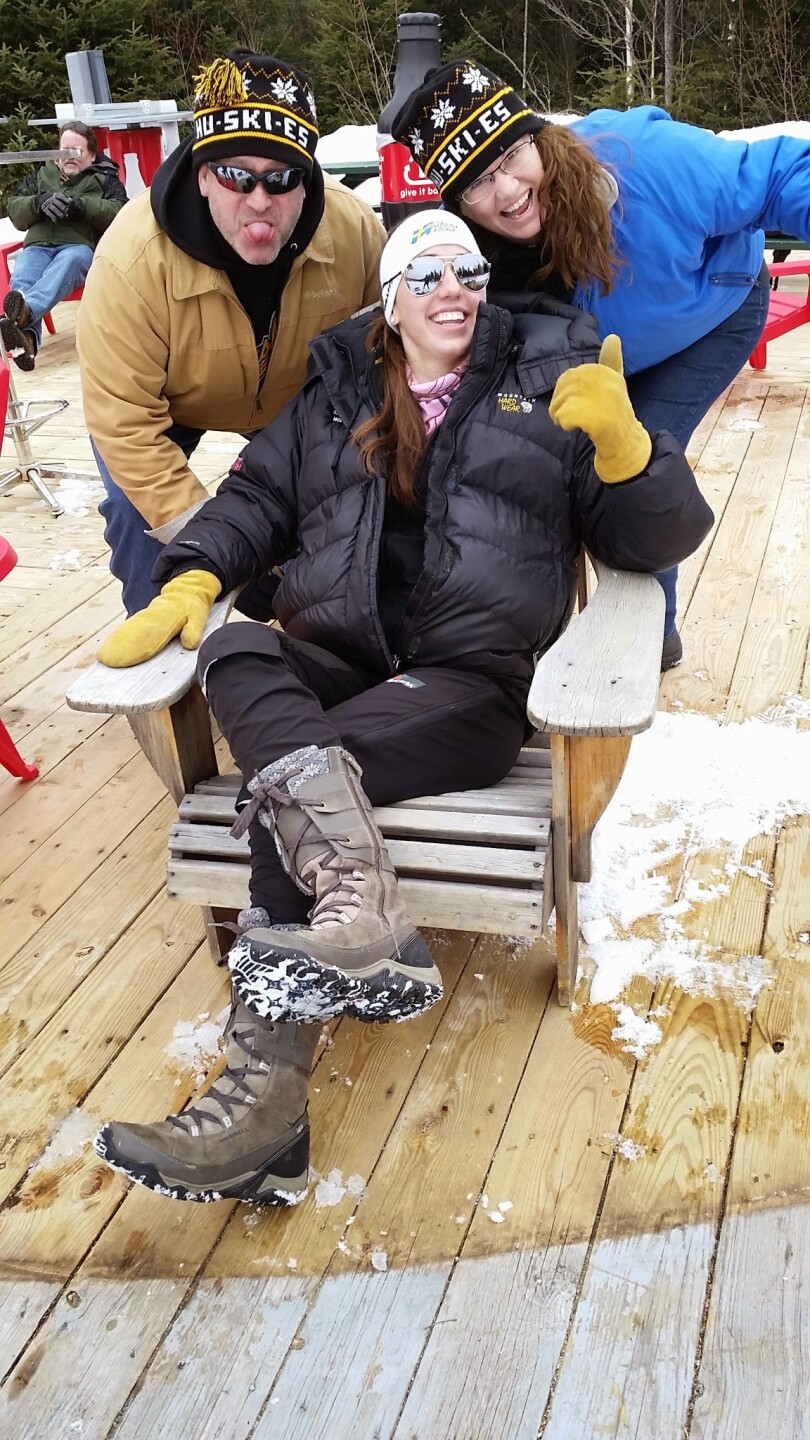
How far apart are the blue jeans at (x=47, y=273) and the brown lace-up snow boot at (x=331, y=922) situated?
4.75 metres

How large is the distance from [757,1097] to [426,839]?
0.64 meters

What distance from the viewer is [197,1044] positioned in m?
1.95

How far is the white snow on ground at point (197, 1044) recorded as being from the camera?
190 cm

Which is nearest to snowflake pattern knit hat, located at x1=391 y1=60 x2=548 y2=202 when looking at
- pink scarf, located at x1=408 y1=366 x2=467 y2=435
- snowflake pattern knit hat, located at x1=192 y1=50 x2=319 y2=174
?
snowflake pattern knit hat, located at x1=192 y1=50 x2=319 y2=174

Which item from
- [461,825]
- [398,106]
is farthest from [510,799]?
[398,106]

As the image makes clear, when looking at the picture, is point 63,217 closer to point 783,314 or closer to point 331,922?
point 783,314

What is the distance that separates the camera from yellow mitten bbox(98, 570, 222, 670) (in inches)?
73.9

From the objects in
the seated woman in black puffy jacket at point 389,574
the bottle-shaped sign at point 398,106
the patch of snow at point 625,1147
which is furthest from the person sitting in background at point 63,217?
the patch of snow at point 625,1147

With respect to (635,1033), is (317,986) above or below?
above

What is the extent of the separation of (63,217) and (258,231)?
444 centimetres

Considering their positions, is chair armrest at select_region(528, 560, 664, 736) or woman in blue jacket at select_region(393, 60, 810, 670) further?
woman in blue jacket at select_region(393, 60, 810, 670)

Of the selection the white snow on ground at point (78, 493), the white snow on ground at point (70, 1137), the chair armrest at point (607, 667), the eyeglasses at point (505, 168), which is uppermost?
the eyeglasses at point (505, 168)

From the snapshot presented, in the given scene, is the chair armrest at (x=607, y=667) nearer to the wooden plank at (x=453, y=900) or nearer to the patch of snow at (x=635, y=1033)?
the wooden plank at (x=453, y=900)

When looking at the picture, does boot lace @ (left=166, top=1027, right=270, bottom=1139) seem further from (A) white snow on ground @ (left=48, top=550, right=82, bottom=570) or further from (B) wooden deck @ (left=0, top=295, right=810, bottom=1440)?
(A) white snow on ground @ (left=48, top=550, right=82, bottom=570)
